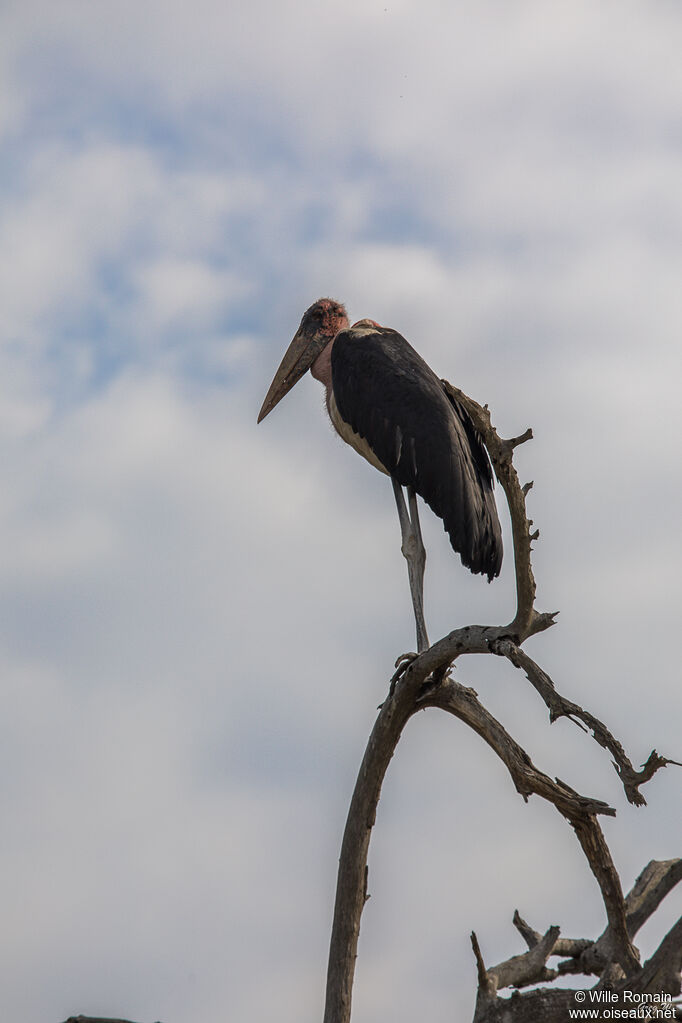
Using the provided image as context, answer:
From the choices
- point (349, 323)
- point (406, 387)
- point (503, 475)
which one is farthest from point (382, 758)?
point (349, 323)

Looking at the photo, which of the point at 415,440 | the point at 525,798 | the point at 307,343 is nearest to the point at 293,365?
the point at 307,343

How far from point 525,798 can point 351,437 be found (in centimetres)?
440

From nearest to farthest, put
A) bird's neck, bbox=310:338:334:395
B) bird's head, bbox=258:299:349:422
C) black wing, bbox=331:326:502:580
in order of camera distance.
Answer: black wing, bbox=331:326:502:580 < bird's neck, bbox=310:338:334:395 < bird's head, bbox=258:299:349:422

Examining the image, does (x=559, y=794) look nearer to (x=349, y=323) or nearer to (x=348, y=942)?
(x=348, y=942)

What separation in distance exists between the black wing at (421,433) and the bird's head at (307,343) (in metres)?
1.51

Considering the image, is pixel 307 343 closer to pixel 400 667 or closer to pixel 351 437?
pixel 351 437

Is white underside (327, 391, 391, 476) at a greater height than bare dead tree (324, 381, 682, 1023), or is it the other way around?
white underside (327, 391, 391, 476)

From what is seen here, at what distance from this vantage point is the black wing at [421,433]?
34.2 ft

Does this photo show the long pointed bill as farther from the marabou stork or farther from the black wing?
the black wing

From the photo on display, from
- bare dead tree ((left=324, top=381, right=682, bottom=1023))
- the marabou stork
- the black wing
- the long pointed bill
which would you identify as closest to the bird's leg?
the marabou stork

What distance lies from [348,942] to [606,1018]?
5.88ft

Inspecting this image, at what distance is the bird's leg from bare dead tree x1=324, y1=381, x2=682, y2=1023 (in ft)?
5.60

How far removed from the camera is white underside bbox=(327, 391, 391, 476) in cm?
1145

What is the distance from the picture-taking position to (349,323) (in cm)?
1357
